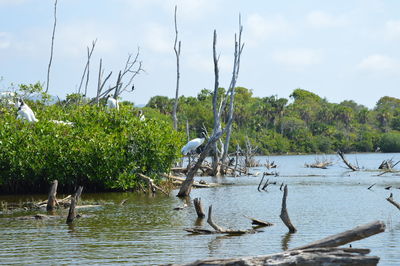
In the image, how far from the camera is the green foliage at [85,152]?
22.6m

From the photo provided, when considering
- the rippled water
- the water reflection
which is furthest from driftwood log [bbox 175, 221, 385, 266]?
the water reflection

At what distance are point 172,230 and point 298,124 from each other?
273ft

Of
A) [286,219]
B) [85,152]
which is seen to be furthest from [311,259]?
[85,152]

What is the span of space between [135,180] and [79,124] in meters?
3.08

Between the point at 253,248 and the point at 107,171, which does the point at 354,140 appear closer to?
the point at 107,171

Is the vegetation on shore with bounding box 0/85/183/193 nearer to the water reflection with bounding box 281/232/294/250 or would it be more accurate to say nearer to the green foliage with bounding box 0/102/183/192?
the green foliage with bounding box 0/102/183/192

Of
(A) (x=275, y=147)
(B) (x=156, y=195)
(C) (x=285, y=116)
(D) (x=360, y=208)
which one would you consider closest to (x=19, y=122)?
(B) (x=156, y=195)

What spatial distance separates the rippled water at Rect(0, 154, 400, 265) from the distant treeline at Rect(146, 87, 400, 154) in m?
56.6

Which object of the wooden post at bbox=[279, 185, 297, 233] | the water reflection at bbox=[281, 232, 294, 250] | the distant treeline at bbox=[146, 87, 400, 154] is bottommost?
the water reflection at bbox=[281, 232, 294, 250]

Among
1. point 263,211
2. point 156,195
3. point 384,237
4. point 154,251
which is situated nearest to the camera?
point 154,251

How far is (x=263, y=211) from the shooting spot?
18.8m

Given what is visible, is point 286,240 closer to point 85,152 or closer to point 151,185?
point 151,185

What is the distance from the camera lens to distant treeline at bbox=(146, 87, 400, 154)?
84.1 metres

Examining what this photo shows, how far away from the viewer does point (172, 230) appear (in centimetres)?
1461
